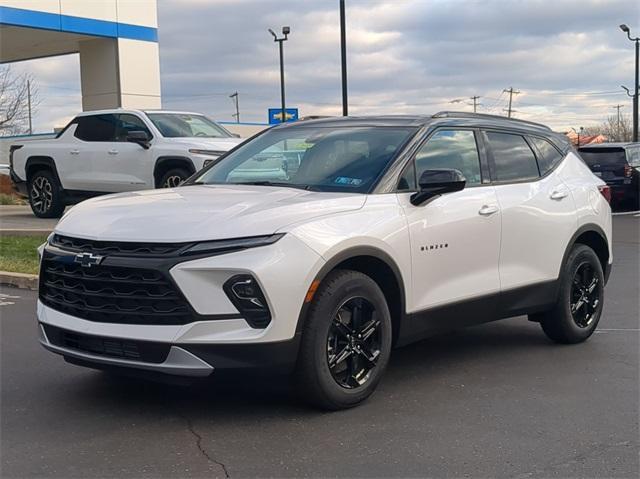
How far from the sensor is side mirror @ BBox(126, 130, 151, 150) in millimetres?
12562

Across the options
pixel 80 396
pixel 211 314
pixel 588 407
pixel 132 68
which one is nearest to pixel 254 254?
pixel 211 314

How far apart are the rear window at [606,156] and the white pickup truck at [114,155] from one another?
37.6 ft

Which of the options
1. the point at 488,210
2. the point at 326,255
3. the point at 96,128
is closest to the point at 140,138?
the point at 96,128

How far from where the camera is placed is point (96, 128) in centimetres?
1397

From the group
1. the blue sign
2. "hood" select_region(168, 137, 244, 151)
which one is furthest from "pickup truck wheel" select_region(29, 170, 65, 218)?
the blue sign

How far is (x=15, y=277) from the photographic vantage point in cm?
942

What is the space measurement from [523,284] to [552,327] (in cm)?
73

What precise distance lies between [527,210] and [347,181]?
5.33 feet

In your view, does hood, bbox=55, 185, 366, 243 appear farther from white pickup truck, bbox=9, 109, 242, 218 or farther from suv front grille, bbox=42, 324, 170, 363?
white pickup truck, bbox=9, 109, 242, 218

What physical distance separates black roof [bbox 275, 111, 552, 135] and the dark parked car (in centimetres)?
1513

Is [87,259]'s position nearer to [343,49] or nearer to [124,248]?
[124,248]

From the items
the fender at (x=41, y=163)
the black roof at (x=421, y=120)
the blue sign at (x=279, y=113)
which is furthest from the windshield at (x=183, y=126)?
the blue sign at (x=279, y=113)

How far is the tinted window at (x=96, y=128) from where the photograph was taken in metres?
13.7

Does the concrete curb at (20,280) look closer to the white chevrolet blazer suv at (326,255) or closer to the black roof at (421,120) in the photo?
the white chevrolet blazer suv at (326,255)
